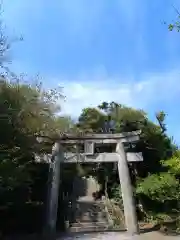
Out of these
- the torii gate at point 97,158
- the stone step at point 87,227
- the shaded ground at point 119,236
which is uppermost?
the torii gate at point 97,158

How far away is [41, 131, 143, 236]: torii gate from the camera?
650 inches

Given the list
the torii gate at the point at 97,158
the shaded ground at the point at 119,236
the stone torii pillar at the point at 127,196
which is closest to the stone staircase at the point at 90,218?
the shaded ground at the point at 119,236

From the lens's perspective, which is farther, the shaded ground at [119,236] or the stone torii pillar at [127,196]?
the stone torii pillar at [127,196]

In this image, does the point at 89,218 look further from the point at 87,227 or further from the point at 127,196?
the point at 127,196

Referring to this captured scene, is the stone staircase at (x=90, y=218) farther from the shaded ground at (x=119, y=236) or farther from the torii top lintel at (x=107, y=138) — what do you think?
the torii top lintel at (x=107, y=138)

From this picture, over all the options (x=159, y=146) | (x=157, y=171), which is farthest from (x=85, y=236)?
(x=159, y=146)

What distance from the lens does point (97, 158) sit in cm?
1820

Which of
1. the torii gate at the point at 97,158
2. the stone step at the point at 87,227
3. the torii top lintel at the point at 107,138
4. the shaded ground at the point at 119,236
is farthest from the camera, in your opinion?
the torii top lintel at the point at 107,138

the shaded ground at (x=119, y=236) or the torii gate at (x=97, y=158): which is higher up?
the torii gate at (x=97, y=158)

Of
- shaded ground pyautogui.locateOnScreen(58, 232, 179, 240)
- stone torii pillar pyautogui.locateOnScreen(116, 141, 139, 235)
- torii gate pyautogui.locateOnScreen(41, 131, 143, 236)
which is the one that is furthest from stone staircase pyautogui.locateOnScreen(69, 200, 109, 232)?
torii gate pyautogui.locateOnScreen(41, 131, 143, 236)

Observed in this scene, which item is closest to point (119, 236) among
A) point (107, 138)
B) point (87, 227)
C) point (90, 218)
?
point (87, 227)

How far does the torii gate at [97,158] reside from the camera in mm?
16500

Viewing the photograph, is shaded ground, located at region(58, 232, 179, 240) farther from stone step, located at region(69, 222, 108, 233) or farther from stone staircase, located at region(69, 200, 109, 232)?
stone staircase, located at region(69, 200, 109, 232)

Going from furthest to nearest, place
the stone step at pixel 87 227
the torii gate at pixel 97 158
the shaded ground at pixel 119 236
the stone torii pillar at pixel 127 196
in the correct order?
the stone step at pixel 87 227 → the torii gate at pixel 97 158 → the stone torii pillar at pixel 127 196 → the shaded ground at pixel 119 236
